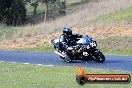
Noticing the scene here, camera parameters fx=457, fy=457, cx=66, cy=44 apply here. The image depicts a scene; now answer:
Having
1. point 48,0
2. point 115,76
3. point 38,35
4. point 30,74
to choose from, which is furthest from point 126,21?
point 48,0

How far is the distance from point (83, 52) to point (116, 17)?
22.6m

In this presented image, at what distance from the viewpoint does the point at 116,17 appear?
4522cm

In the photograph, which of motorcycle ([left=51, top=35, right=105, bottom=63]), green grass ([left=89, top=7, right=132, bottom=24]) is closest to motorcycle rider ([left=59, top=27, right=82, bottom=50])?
motorcycle ([left=51, top=35, right=105, bottom=63])

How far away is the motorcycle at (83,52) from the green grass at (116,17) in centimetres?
1902

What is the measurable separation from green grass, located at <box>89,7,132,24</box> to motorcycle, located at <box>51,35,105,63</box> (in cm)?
1902

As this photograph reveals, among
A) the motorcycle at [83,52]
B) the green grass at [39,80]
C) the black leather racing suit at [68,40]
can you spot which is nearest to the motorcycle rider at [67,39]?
the black leather racing suit at [68,40]

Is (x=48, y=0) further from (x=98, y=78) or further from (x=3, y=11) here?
(x=98, y=78)

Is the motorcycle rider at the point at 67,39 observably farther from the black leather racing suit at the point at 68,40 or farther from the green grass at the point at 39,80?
the green grass at the point at 39,80

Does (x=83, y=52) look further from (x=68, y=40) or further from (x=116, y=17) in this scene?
(x=116, y=17)

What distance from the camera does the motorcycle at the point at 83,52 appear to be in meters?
22.9

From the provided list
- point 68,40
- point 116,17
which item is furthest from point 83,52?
point 116,17

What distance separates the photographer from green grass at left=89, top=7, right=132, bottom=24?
4314 cm

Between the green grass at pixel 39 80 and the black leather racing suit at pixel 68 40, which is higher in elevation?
the green grass at pixel 39 80

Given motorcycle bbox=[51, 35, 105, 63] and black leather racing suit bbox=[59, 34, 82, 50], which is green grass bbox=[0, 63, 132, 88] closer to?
motorcycle bbox=[51, 35, 105, 63]
